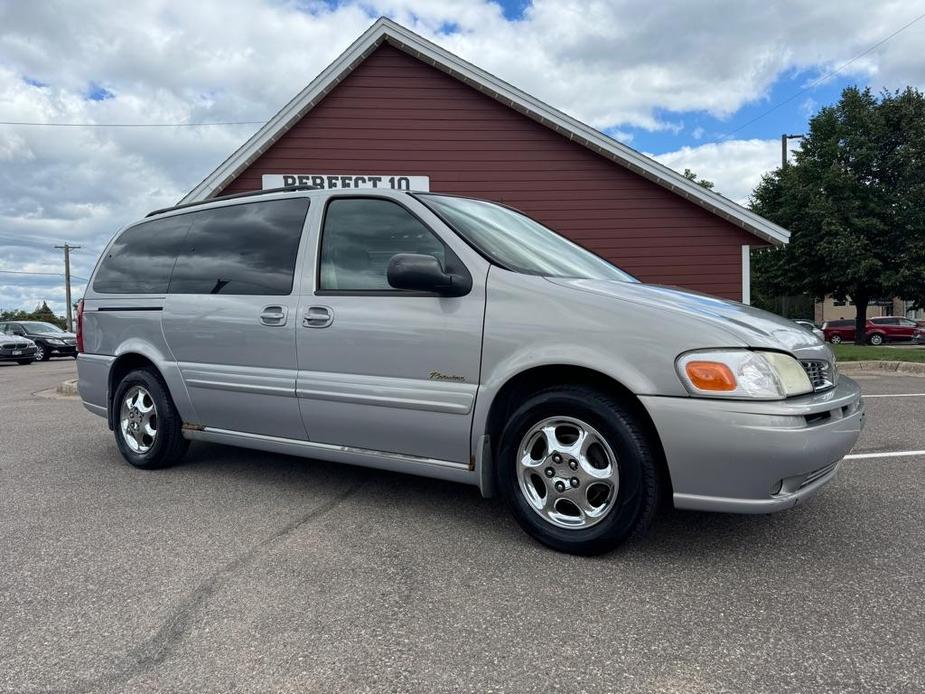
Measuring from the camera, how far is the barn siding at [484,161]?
11.8 m

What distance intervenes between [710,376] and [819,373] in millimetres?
666

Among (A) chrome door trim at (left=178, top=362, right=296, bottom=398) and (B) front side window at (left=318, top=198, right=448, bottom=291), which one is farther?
(A) chrome door trim at (left=178, top=362, right=296, bottom=398)

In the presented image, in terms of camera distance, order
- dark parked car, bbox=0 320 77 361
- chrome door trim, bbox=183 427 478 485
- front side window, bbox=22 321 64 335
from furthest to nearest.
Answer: front side window, bbox=22 321 64 335 → dark parked car, bbox=0 320 77 361 → chrome door trim, bbox=183 427 478 485

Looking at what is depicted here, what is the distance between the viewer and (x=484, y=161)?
11.9 m

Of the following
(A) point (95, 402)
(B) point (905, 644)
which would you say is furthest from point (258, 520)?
(B) point (905, 644)

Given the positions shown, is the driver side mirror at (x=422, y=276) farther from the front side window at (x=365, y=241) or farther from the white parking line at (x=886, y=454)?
the white parking line at (x=886, y=454)

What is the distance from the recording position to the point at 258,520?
3.53m

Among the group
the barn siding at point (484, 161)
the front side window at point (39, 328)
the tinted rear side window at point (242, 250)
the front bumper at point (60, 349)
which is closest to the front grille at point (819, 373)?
the tinted rear side window at point (242, 250)

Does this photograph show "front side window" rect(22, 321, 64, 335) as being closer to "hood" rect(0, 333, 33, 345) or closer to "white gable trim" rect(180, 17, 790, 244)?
"hood" rect(0, 333, 33, 345)

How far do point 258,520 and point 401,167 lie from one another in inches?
365

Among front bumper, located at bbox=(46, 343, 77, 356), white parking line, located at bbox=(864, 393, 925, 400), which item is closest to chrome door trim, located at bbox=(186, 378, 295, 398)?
white parking line, located at bbox=(864, 393, 925, 400)

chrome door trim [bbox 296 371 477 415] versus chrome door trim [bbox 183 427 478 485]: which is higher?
chrome door trim [bbox 296 371 477 415]

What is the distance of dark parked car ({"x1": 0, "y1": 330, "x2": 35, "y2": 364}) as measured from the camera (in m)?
20.2

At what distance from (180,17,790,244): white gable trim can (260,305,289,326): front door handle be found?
8510 mm
